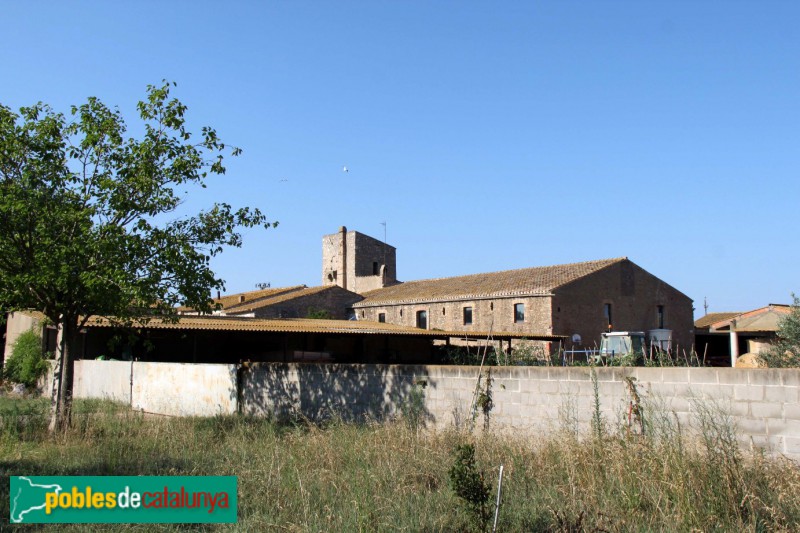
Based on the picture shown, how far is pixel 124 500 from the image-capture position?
613 cm

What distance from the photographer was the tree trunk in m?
10.9

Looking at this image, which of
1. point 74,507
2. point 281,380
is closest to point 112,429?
point 281,380

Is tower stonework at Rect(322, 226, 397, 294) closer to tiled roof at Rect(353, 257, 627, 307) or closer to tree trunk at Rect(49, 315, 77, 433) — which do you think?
tiled roof at Rect(353, 257, 627, 307)

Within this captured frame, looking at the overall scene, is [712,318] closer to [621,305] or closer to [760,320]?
[621,305]

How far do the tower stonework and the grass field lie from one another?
44126mm

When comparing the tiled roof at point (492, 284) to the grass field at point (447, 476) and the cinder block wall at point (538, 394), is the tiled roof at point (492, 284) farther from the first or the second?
the grass field at point (447, 476)

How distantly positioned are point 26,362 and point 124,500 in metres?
18.1

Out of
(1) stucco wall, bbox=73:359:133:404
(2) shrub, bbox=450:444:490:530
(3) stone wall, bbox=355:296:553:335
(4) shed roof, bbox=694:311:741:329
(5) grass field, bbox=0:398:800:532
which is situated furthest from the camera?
(4) shed roof, bbox=694:311:741:329

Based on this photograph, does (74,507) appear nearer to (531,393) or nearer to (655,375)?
(531,393)

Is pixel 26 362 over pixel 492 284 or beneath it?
beneath

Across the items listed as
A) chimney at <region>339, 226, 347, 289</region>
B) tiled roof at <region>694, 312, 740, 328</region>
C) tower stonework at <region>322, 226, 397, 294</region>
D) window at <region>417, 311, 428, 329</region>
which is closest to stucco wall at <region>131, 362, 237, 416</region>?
window at <region>417, 311, 428, 329</region>

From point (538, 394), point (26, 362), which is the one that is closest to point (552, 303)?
point (26, 362)

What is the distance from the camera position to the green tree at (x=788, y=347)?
15703mm

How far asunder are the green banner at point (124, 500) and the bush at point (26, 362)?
1676cm
